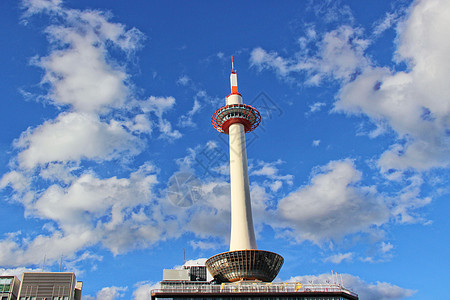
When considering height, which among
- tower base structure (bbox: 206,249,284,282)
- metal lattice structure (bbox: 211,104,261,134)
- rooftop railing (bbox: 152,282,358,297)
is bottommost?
rooftop railing (bbox: 152,282,358,297)

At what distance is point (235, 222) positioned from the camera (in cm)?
12444

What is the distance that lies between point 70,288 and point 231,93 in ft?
307

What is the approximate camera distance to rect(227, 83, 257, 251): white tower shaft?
11994cm

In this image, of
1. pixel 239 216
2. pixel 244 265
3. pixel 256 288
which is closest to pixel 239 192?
pixel 239 216

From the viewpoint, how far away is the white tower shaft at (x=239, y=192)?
11994 cm

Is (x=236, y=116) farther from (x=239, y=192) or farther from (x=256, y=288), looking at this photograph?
(x=256, y=288)

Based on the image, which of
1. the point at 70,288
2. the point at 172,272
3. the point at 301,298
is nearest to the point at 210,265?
the point at 172,272

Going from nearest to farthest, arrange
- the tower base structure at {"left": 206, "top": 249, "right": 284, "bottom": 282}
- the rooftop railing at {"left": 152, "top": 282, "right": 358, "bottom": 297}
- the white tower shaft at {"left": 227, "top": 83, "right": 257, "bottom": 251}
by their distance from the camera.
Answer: the rooftop railing at {"left": 152, "top": 282, "right": 358, "bottom": 297}
the tower base structure at {"left": 206, "top": 249, "right": 284, "bottom": 282}
the white tower shaft at {"left": 227, "top": 83, "right": 257, "bottom": 251}

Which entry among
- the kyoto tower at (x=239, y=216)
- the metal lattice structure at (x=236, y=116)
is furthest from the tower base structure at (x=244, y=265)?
the metal lattice structure at (x=236, y=116)

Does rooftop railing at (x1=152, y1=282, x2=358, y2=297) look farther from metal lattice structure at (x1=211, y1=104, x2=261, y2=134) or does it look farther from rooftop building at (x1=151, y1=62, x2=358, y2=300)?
metal lattice structure at (x1=211, y1=104, x2=261, y2=134)

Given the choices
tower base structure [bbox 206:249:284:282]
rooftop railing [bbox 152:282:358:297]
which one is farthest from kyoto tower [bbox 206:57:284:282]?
rooftop railing [bbox 152:282:358:297]

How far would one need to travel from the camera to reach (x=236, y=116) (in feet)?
467

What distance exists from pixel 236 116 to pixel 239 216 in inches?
1378

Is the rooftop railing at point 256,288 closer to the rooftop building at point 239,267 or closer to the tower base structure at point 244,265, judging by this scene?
the rooftop building at point 239,267
